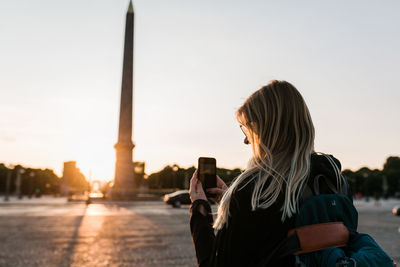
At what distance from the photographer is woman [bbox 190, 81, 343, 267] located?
1.46 m

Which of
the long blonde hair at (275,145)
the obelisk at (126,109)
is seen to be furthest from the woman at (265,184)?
the obelisk at (126,109)

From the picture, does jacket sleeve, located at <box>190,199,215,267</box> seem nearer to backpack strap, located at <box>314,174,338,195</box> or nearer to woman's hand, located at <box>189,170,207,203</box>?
woman's hand, located at <box>189,170,207,203</box>

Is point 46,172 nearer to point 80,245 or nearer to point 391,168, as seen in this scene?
point 391,168

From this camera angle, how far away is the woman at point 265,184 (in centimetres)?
146

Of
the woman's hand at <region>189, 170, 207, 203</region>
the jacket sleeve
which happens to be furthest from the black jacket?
the woman's hand at <region>189, 170, 207, 203</region>

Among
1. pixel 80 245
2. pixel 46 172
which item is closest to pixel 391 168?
pixel 46 172

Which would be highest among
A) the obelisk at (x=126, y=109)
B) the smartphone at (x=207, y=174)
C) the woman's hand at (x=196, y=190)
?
the obelisk at (x=126, y=109)

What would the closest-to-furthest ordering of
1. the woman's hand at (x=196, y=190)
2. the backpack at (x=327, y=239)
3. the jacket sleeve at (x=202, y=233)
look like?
the backpack at (x=327, y=239) → the jacket sleeve at (x=202, y=233) → the woman's hand at (x=196, y=190)

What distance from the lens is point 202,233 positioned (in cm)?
170

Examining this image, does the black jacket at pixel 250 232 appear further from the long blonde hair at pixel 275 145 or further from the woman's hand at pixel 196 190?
the woman's hand at pixel 196 190

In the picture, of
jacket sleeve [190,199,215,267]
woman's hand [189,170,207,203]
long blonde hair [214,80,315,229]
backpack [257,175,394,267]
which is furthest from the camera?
woman's hand [189,170,207,203]

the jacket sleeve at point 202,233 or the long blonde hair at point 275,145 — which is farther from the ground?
the long blonde hair at point 275,145

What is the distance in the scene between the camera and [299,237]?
1.41 metres

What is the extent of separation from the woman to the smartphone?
0.09 meters
